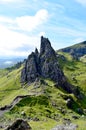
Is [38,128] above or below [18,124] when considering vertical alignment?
below

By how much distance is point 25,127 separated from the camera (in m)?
87.5

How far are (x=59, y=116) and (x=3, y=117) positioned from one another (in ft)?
96.6

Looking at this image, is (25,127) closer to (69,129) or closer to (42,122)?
(69,129)

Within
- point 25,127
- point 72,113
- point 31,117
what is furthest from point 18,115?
point 25,127

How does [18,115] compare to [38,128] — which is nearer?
[38,128]

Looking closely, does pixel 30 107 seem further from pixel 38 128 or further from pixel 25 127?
pixel 25 127

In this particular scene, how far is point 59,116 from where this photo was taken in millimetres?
182250

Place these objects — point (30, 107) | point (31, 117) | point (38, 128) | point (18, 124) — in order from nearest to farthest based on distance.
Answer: point (18, 124) → point (38, 128) → point (31, 117) → point (30, 107)

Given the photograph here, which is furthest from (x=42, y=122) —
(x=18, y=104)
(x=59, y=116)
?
(x=18, y=104)

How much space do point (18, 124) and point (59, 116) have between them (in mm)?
97280

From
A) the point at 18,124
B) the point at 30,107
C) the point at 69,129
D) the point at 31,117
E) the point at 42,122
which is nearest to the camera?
the point at 18,124

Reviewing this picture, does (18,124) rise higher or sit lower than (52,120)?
higher

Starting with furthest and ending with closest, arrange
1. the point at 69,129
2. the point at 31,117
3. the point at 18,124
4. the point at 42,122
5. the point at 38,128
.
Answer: the point at 31,117
the point at 42,122
the point at 38,128
the point at 69,129
the point at 18,124

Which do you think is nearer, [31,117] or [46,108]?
[31,117]
